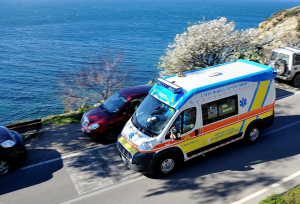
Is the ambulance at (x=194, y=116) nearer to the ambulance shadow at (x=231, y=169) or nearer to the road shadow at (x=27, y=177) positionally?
Result: the ambulance shadow at (x=231, y=169)

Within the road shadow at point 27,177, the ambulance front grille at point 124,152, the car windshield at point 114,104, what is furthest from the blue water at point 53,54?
the ambulance front grille at point 124,152

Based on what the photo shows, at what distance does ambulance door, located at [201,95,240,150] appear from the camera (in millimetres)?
8727

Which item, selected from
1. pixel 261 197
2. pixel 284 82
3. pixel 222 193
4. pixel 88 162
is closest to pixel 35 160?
pixel 88 162

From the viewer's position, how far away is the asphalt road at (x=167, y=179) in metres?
7.78

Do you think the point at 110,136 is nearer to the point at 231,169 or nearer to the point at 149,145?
the point at 149,145

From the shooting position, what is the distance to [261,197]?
24.5 ft

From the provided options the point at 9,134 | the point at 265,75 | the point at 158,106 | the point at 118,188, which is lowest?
the point at 118,188

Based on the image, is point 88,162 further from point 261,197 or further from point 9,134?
point 261,197

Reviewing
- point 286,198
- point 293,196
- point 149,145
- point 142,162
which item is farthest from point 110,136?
point 293,196

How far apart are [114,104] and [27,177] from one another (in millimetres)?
3986

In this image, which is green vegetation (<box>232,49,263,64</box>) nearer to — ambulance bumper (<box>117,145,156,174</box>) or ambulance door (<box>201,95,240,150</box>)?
ambulance door (<box>201,95,240,150</box>)

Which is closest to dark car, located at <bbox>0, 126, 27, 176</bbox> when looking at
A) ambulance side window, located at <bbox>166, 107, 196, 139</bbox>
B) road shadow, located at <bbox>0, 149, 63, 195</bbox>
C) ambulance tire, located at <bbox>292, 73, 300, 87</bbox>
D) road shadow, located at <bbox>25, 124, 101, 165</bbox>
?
road shadow, located at <bbox>0, 149, 63, 195</bbox>

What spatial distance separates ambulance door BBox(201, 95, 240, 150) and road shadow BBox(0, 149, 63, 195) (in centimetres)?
467

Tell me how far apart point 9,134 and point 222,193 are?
22.1ft
